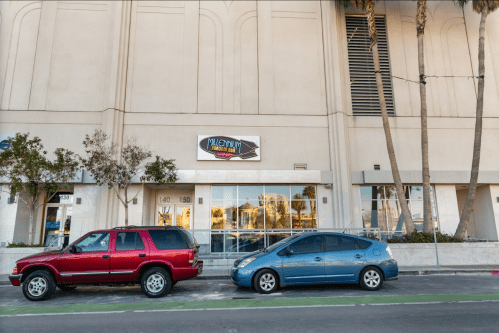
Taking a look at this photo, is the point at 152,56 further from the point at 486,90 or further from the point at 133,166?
the point at 486,90

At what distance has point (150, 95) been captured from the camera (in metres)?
17.7

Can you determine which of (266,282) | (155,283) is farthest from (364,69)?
(155,283)

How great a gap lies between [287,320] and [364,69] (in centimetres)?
1667

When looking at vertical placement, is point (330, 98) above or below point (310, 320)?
above

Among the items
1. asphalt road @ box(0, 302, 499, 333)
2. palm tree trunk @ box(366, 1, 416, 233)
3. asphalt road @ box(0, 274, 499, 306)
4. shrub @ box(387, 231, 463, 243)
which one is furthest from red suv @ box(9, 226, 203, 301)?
palm tree trunk @ box(366, 1, 416, 233)

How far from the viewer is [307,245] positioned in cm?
870

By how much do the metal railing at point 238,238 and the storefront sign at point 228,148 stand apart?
4003 millimetres

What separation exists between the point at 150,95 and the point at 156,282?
11987 mm

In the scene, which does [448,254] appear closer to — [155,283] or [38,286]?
[155,283]

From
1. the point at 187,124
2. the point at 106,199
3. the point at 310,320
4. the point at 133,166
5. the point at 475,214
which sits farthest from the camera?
the point at 475,214

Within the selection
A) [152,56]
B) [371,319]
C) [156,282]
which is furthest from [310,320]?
[152,56]

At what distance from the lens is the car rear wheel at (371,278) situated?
→ 28.2ft

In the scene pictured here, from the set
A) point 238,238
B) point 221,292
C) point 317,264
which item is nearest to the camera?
point 317,264

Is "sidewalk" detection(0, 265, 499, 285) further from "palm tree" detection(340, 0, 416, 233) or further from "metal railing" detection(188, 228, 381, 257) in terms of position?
"palm tree" detection(340, 0, 416, 233)
